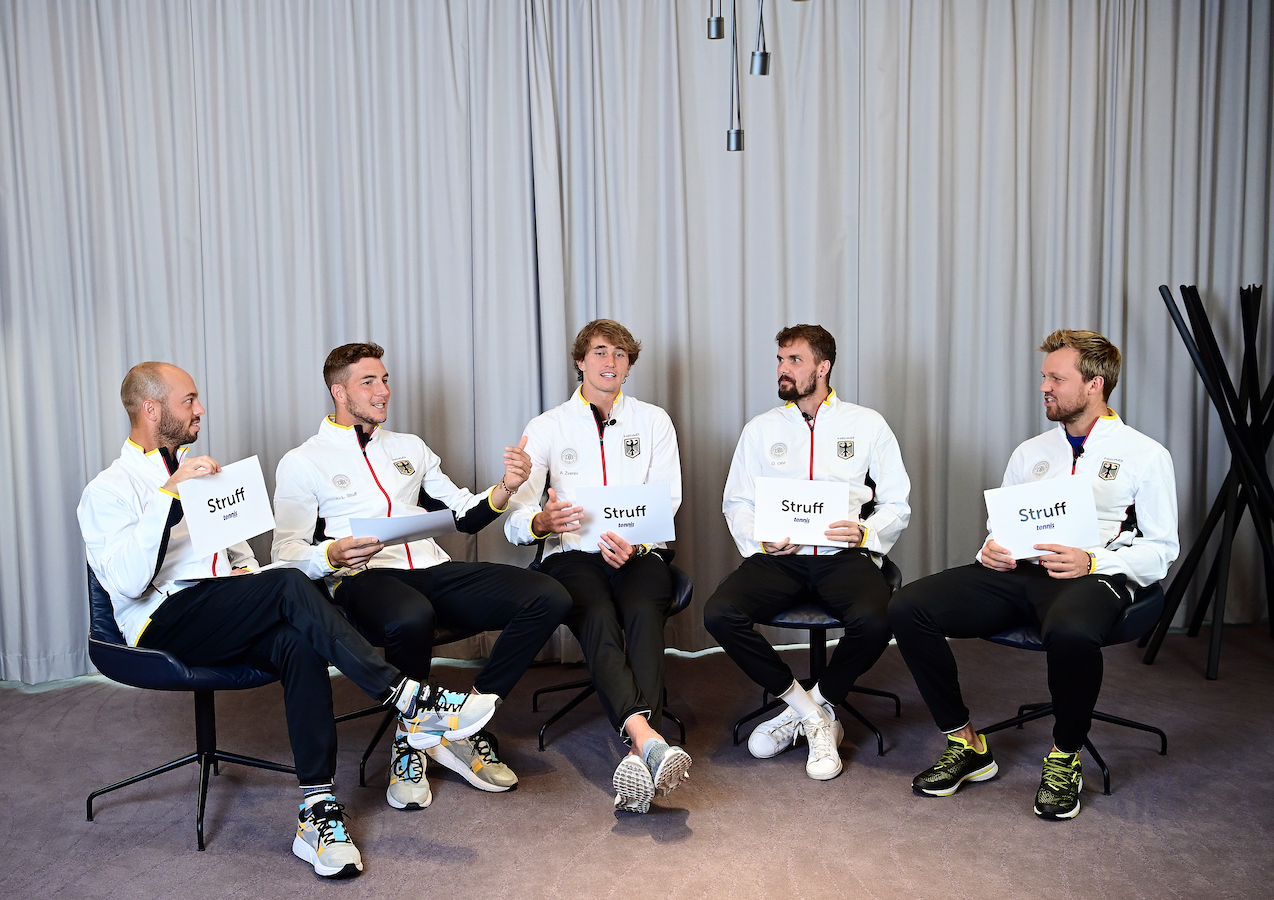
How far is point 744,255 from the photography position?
14.4 feet

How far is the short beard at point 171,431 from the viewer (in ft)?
9.36

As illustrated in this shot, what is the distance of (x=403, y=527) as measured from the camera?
120 inches

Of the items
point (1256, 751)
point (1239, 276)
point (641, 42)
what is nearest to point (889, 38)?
point (641, 42)

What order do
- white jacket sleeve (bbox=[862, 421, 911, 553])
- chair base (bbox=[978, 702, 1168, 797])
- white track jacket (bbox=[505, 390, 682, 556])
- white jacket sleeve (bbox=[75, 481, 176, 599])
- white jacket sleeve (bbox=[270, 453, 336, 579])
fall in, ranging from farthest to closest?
white track jacket (bbox=[505, 390, 682, 556]) < white jacket sleeve (bbox=[862, 421, 911, 553]) < white jacket sleeve (bbox=[270, 453, 336, 579]) < chair base (bbox=[978, 702, 1168, 797]) < white jacket sleeve (bbox=[75, 481, 176, 599])

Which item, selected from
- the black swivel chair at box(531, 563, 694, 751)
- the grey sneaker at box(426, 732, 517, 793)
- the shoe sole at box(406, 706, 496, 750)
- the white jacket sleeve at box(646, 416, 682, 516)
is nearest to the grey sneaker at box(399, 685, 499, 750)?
the shoe sole at box(406, 706, 496, 750)

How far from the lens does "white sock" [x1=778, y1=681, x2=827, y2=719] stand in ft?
10.5

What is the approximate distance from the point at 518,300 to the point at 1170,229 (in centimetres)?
312

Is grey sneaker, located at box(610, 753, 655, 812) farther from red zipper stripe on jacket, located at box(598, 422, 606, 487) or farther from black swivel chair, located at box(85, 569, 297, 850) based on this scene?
red zipper stripe on jacket, located at box(598, 422, 606, 487)

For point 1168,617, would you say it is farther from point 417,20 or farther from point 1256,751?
point 417,20

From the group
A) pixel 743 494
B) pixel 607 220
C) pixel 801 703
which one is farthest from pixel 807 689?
pixel 607 220

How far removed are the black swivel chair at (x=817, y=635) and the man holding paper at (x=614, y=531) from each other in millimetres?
423

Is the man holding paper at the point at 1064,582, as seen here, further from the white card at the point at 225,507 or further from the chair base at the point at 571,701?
the white card at the point at 225,507

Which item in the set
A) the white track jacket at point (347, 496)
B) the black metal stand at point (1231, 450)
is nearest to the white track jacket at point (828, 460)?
the white track jacket at point (347, 496)

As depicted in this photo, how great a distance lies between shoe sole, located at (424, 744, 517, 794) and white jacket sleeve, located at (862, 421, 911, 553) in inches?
58.3
